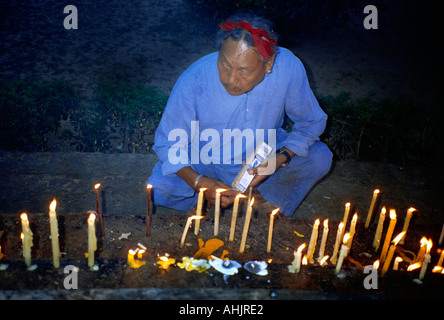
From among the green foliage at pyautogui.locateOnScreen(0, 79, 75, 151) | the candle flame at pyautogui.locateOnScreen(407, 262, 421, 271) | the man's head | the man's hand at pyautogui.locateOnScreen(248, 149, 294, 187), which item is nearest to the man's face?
the man's head

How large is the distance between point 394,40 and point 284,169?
28.5 feet

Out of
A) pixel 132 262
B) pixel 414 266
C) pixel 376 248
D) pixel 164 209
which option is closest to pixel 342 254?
pixel 414 266

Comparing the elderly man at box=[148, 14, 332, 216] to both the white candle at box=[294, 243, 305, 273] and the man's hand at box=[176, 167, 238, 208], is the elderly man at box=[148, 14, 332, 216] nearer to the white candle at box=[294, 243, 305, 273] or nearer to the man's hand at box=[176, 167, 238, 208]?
the man's hand at box=[176, 167, 238, 208]

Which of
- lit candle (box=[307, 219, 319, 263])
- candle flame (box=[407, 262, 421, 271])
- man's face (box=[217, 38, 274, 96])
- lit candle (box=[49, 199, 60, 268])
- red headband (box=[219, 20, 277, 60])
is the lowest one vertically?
candle flame (box=[407, 262, 421, 271])

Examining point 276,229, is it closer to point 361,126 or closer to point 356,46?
point 361,126

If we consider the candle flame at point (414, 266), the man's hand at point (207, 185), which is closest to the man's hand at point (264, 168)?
the man's hand at point (207, 185)

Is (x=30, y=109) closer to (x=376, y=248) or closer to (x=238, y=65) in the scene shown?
(x=238, y=65)

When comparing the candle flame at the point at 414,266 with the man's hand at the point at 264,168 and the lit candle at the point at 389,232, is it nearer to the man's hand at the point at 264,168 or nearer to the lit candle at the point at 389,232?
the lit candle at the point at 389,232

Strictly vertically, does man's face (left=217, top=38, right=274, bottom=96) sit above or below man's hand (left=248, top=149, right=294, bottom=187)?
above

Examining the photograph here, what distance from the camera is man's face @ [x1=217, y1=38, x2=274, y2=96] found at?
2744mm

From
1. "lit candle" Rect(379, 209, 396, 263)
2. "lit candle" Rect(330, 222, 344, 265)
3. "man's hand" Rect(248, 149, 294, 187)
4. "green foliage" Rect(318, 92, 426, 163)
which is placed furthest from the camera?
"green foliage" Rect(318, 92, 426, 163)
